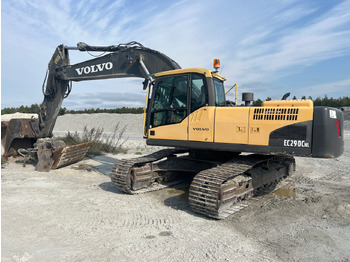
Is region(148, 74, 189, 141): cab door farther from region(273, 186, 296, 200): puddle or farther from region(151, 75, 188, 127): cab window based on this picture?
region(273, 186, 296, 200): puddle

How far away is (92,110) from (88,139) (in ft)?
130

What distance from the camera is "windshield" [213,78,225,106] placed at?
570cm

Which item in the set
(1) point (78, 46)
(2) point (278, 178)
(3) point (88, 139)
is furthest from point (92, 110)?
(2) point (278, 178)

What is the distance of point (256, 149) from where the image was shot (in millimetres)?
4996

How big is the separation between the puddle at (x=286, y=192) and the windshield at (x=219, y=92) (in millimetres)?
2294

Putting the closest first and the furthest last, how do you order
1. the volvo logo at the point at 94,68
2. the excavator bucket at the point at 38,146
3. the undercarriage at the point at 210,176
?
the undercarriage at the point at 210,176, the volvo logo at the point at 94,68, the excavator bucket at the point at 38,146

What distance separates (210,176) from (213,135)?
0.85 metres

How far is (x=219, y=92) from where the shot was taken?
19.5 ft

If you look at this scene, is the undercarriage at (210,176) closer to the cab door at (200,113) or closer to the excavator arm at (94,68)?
the cab door at (200,113)

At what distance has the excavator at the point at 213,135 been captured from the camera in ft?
15.3

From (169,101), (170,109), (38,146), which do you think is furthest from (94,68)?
(170,109)

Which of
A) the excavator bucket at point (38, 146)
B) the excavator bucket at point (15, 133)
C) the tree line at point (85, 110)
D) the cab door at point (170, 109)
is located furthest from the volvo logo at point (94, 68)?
the tree line at point (85, 110)

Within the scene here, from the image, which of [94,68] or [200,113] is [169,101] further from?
[94,68]

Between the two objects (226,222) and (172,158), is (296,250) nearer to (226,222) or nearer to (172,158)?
(226,222)
